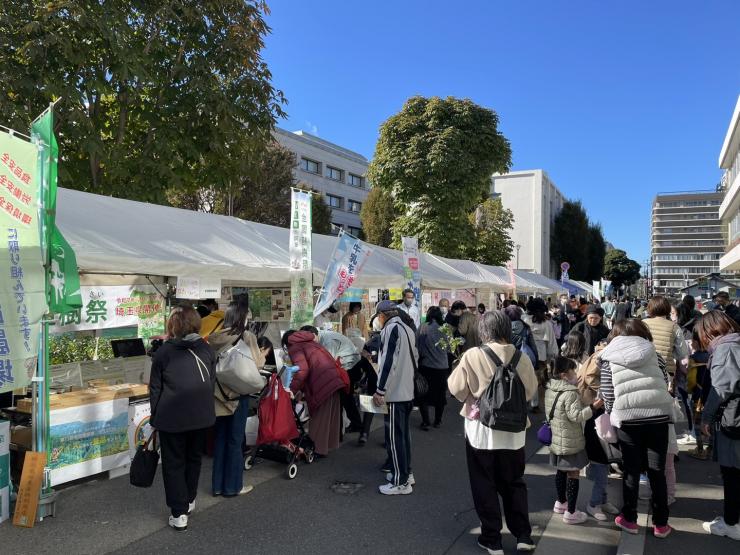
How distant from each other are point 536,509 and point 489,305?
13.1 m

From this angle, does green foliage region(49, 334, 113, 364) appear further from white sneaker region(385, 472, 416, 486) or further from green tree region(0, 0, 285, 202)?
white sneaker region(385, 472, 416, 486)

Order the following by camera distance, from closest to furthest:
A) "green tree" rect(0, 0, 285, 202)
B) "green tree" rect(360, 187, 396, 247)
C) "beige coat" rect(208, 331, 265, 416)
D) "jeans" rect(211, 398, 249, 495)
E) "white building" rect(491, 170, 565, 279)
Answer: "beige coat" rect(208, 331, 265, 416)
"jeans" rect(211, 398, 249, 495)
"green tree" rect(0, 0, 285, 202)
"green tree" rect(360, 187, 396, 247)
"white building" rect(491, 170, 565, 279)

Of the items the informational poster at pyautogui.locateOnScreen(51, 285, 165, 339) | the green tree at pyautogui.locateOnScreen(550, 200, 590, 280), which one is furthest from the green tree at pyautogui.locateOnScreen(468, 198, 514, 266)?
the informational poster at pyautogui.locateOnScreen(51, 285, 165, 339)

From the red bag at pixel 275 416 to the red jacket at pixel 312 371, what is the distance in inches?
13.3

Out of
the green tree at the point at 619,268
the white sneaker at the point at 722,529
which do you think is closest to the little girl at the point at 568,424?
the white sneaker at the point at 722,529

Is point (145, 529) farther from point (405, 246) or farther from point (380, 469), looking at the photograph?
point (405, 246)

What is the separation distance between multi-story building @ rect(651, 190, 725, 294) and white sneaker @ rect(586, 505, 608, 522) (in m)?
120

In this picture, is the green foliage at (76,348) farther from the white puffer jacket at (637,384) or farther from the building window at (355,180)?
the building window at (355,180)

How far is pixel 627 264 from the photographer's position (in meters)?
74.8

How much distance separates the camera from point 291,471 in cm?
504

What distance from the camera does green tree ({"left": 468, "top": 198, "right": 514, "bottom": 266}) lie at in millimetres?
29631

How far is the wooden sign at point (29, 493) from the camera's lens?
3836 mm

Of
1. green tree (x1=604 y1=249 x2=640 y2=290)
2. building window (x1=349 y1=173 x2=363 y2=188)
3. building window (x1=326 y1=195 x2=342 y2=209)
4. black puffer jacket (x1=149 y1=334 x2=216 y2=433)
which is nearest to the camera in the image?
black puffer jacket (x1=149 y1=334 x2=216 y2=433)

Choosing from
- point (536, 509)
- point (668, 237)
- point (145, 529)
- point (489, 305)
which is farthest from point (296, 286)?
point (668, 237)
